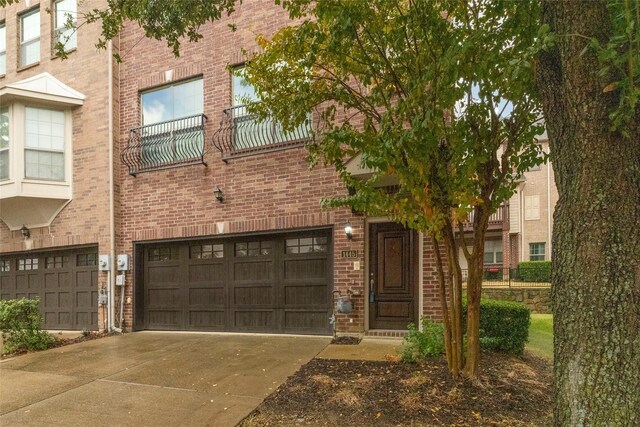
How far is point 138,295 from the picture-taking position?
29.1 ft

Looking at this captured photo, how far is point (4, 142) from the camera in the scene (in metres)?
9.02

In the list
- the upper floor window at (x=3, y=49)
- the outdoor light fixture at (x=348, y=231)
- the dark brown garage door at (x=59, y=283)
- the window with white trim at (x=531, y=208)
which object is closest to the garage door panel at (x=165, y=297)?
the dark brown garage door at (x=59, y=283)

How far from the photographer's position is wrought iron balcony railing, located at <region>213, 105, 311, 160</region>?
7715 mm

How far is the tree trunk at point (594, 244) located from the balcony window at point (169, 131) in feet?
23.5

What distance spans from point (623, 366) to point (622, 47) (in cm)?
192

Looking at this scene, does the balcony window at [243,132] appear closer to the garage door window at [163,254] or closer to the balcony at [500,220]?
the garage door window at [163,254]

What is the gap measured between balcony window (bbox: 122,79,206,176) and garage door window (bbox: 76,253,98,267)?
2.36 m

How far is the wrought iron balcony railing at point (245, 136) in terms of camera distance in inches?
304

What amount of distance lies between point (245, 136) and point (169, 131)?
2051mm

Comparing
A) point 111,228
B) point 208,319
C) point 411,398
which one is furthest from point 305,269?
point 111,228

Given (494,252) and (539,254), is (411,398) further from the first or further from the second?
(494,252)

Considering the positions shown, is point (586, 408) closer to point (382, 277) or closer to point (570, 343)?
point (570, 343)

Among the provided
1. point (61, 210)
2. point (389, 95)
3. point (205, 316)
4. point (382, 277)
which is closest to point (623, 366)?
point (389, 95)

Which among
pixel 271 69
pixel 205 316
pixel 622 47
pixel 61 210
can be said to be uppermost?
pixel 271 69
